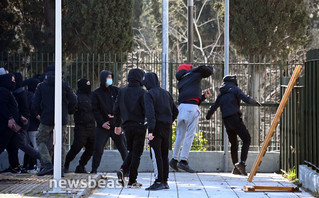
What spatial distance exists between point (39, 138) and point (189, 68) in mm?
3048

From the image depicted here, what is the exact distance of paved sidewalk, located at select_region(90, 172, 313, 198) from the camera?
10711mm

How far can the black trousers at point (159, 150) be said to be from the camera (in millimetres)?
10977

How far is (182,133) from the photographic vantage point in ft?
41.8

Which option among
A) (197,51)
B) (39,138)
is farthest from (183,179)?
(197,51)

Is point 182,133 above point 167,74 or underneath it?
underneath

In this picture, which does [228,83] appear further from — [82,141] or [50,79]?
[50,79]

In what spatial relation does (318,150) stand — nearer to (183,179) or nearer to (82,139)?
(183,179)

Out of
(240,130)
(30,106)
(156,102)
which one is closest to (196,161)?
(240,130)

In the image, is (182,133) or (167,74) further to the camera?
(167,74)

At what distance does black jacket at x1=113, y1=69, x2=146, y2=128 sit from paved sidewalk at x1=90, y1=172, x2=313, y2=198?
1091 millimetres

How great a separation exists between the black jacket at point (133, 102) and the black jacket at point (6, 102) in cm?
245

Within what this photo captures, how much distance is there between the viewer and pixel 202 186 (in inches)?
475

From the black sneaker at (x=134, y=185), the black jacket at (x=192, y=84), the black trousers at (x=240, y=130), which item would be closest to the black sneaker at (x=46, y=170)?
the black sneaker at (x=134, y=185)

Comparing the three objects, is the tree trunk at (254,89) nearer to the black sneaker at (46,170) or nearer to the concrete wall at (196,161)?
the concrete wall at (196,161)
